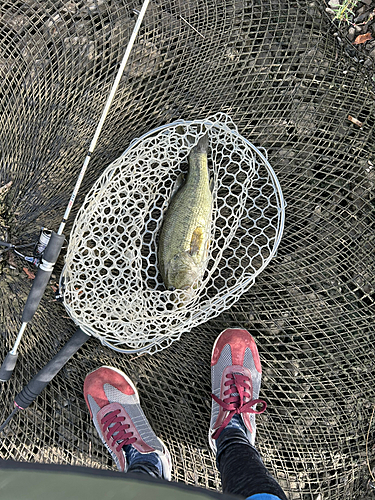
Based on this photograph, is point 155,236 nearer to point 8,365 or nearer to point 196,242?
point 196,242

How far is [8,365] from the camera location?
6.42ft

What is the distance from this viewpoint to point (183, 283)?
213 centimetres

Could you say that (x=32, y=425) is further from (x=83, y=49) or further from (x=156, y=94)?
(x=83, y=49)

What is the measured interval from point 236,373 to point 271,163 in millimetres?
1410

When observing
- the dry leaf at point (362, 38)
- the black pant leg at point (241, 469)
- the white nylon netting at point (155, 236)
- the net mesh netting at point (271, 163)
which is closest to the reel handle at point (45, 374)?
the white nylon netting at point (155, 236)

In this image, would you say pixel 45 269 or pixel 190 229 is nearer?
pixel 45 269

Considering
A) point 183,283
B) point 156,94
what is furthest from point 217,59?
point 183,283

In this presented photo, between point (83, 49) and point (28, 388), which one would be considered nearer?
point (28, 388)

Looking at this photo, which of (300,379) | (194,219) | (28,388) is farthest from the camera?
(300,379)

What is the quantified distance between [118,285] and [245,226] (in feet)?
3.05

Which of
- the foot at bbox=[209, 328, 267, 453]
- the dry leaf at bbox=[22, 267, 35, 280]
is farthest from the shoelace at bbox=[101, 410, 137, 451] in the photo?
the dry leaf at bbox=[22, 267, 35, 280]

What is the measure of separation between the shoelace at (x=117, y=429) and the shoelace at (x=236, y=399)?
54 centimetres

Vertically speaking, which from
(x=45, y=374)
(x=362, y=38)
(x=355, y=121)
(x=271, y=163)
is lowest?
(x=45, y=374)

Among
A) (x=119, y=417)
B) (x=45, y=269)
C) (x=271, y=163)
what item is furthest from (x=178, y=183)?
(x=119, y=417)
